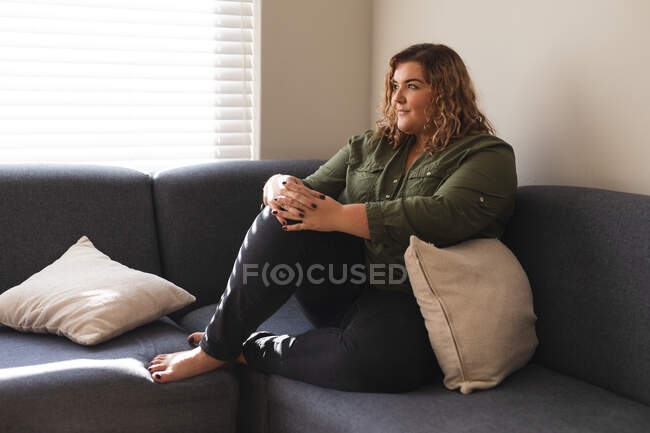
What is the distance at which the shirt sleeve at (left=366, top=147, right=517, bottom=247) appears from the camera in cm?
174

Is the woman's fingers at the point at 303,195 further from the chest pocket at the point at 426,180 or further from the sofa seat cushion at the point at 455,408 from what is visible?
the sofa seat cushion at the point at 455,408

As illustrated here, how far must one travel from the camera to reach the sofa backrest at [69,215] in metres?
2.11

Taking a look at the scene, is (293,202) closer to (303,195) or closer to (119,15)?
(303,195)

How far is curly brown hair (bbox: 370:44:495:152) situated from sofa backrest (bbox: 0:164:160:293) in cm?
99

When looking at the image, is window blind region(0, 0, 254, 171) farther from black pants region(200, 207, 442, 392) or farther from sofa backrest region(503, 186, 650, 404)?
sofa backrest region(503, 186, 650, 404)

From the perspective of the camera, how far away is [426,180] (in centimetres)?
188

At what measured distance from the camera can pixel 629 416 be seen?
1461 mm

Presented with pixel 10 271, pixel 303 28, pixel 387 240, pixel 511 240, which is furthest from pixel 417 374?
pixel 303 28

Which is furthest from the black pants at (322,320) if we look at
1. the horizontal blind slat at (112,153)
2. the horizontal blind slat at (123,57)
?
the horizontal blind slat at (123,57)

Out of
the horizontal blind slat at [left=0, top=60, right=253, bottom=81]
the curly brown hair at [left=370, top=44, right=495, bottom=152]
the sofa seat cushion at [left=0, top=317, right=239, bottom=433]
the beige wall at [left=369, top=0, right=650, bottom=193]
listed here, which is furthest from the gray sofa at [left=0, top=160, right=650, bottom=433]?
the horizontal blind slat at [left=0, top=60, right=253, bottom=81]

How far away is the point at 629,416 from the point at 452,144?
2.68 feet

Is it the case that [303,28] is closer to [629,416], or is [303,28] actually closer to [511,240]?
[511,240]

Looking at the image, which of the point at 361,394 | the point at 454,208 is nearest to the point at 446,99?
the point at 454,208

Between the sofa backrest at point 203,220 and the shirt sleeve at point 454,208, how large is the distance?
2.40 ft
